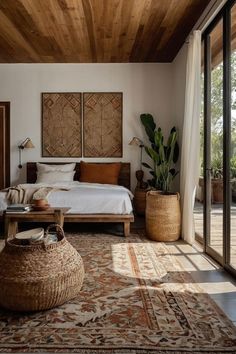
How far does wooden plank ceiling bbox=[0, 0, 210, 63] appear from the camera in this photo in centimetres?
373

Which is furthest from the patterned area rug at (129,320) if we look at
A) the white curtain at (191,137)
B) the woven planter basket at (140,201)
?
the woven planter basket at (140,201)

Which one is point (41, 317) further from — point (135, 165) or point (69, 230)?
point (135, 165)

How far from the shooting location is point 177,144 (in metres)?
5.48

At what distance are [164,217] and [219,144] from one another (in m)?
1.30

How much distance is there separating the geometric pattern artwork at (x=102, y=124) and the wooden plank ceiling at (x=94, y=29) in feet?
2.24

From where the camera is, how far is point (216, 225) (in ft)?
12.8

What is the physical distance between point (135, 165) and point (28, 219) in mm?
2574

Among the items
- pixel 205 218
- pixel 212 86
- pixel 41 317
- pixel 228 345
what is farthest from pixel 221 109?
pixel 41 317

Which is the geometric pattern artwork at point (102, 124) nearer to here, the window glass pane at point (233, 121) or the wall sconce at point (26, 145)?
the wall sconce at point (26, 145)

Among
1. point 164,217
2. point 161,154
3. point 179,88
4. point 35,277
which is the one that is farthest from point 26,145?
point 35,277

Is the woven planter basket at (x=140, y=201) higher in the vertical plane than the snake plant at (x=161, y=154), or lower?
lower

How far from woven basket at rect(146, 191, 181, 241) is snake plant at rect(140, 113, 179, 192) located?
2.15 ft

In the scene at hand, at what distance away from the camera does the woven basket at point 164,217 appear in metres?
4.44

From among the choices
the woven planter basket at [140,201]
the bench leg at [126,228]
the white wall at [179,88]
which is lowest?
the bench leg at [126,228]
